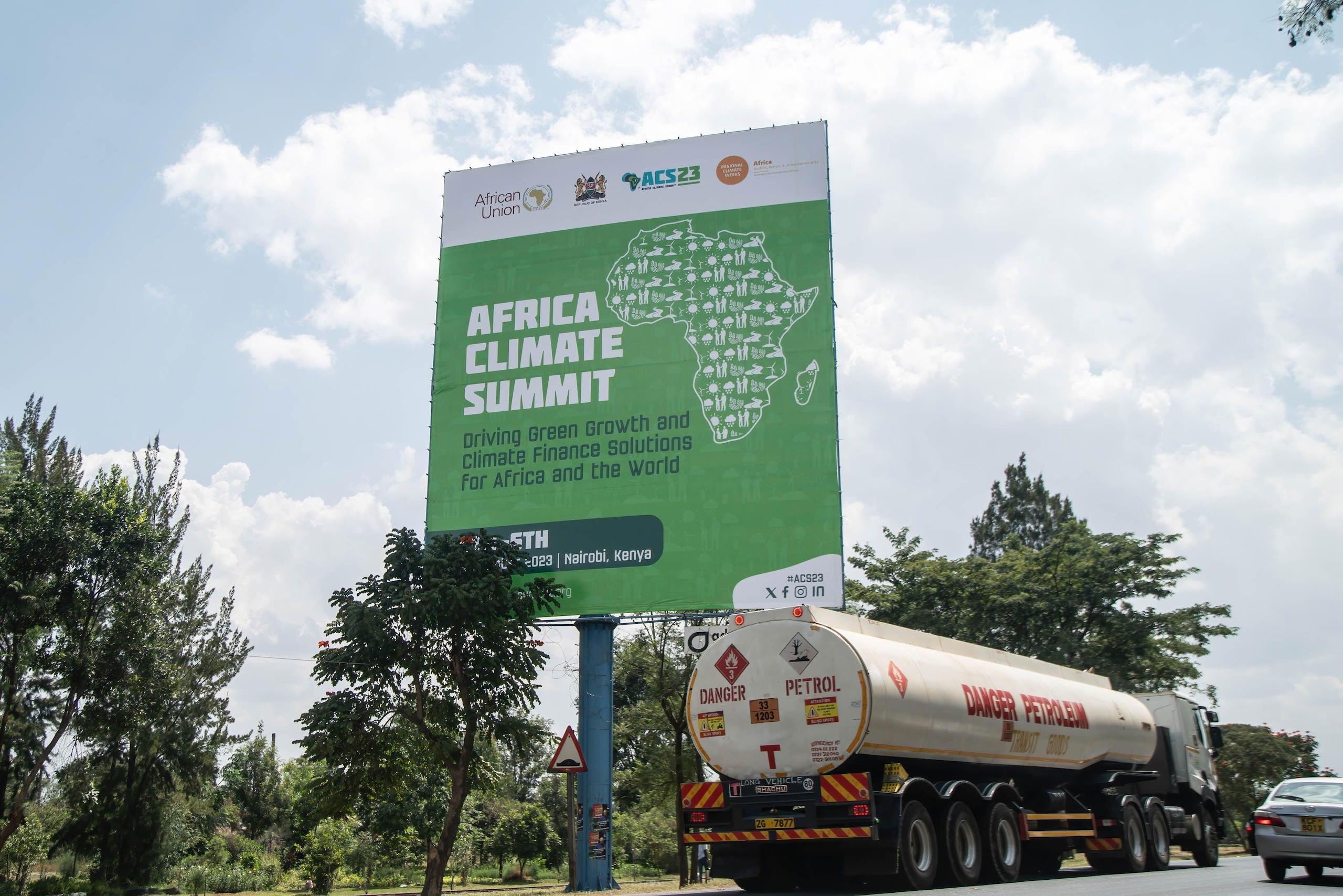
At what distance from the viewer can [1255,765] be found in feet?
105

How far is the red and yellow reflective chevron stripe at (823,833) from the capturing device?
38.5 ft

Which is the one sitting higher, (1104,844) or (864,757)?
(864,757)

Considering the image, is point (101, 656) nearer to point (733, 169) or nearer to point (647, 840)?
point (733, 169)

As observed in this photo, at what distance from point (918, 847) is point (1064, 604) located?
22219 mm

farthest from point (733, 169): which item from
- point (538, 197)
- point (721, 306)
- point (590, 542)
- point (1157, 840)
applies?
point (1157, 840)

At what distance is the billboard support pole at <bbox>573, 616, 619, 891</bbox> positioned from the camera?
63.3ft

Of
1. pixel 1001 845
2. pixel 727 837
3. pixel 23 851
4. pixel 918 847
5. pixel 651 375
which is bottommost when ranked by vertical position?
pixel 23 851

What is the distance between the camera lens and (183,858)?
33.8 meters

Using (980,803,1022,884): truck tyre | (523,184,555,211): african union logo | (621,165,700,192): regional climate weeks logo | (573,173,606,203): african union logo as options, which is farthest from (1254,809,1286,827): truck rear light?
(523,184,555,211): african union logo

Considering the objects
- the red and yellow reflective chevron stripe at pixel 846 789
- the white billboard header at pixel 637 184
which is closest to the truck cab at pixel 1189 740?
the red and yellow reflective chevron stripe at pixel 846 789

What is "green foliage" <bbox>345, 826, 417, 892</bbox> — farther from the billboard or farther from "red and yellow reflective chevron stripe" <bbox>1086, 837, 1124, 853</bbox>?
"red and yellow reflective chevron stripe" <bbox>1086, 837, 1124, 853</bbox>

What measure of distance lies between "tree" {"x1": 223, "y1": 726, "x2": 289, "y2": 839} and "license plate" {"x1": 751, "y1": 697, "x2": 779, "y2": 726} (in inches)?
1478

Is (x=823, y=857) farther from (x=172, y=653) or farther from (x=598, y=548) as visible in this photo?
(x=172, y=653)

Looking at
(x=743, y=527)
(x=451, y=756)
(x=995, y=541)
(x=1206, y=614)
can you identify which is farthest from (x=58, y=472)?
(x=995, y=541)
